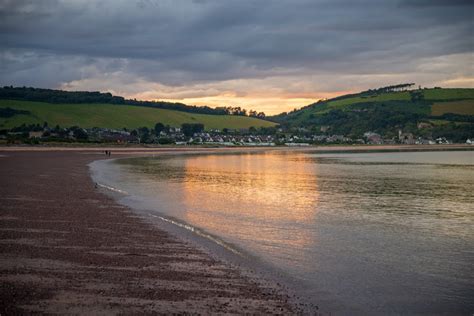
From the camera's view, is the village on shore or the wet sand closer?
the wet sand

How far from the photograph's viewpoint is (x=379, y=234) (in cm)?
1698

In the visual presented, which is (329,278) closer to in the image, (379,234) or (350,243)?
(350,243)

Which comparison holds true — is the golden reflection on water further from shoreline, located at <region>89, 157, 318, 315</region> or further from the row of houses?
the row of houses

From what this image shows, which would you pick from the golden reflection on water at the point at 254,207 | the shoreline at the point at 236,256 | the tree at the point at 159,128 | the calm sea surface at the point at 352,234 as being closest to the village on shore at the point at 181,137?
the tree at the point at 159,128

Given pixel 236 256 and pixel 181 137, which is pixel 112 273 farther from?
pixel 181 137

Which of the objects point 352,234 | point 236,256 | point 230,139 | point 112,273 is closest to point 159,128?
point 230,139

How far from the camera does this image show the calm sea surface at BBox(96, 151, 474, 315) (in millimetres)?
10406

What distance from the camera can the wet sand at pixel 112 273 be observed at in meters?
8.66

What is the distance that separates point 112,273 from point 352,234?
30.5ft

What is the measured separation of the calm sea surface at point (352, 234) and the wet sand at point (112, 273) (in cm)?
171

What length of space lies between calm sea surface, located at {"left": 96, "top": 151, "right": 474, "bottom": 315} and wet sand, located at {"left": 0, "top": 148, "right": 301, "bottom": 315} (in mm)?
1713

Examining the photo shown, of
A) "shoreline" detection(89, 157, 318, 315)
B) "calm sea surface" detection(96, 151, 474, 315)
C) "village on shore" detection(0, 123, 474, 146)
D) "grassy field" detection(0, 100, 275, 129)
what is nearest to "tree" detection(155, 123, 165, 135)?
"village on shore" detection(0, 123, 474, 146)

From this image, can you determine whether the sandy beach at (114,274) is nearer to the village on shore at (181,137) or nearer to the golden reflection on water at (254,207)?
the golden reflection on water at (254,207)

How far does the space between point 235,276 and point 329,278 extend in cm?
229
